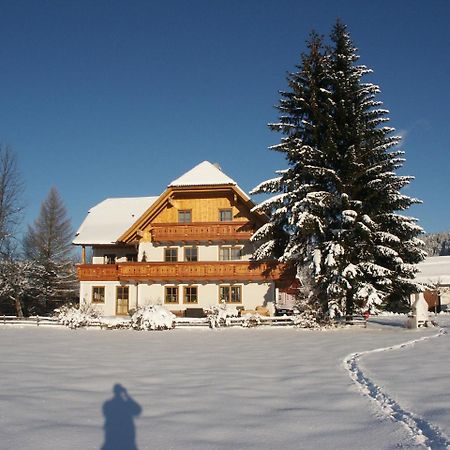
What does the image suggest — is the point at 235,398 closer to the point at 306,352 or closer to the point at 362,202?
the point at 306,352

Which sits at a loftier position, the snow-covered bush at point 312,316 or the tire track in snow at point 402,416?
the snow-covered bush at point 312,316

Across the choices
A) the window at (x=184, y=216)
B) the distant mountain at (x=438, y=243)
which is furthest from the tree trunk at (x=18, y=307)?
the distant mountain at (x=438, y=243)

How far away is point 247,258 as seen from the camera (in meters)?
33.2

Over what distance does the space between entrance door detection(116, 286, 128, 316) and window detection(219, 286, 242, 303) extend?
275 inches

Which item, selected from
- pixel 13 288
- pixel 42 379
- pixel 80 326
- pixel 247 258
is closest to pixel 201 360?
pixel 42 379

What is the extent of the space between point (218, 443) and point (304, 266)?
76.0 feet

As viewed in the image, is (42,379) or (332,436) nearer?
(332,436)

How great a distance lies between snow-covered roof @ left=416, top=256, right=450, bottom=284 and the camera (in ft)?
188

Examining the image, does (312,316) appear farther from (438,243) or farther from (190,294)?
(438,243)

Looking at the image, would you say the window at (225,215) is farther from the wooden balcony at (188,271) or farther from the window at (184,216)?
the wooden balcony at (188,271)

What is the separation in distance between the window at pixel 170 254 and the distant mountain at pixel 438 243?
368 ft

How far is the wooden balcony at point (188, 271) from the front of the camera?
31.3 meters

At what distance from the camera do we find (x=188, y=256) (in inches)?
1342

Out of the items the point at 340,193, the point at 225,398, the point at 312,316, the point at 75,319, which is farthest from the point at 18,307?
the point at 225,398
